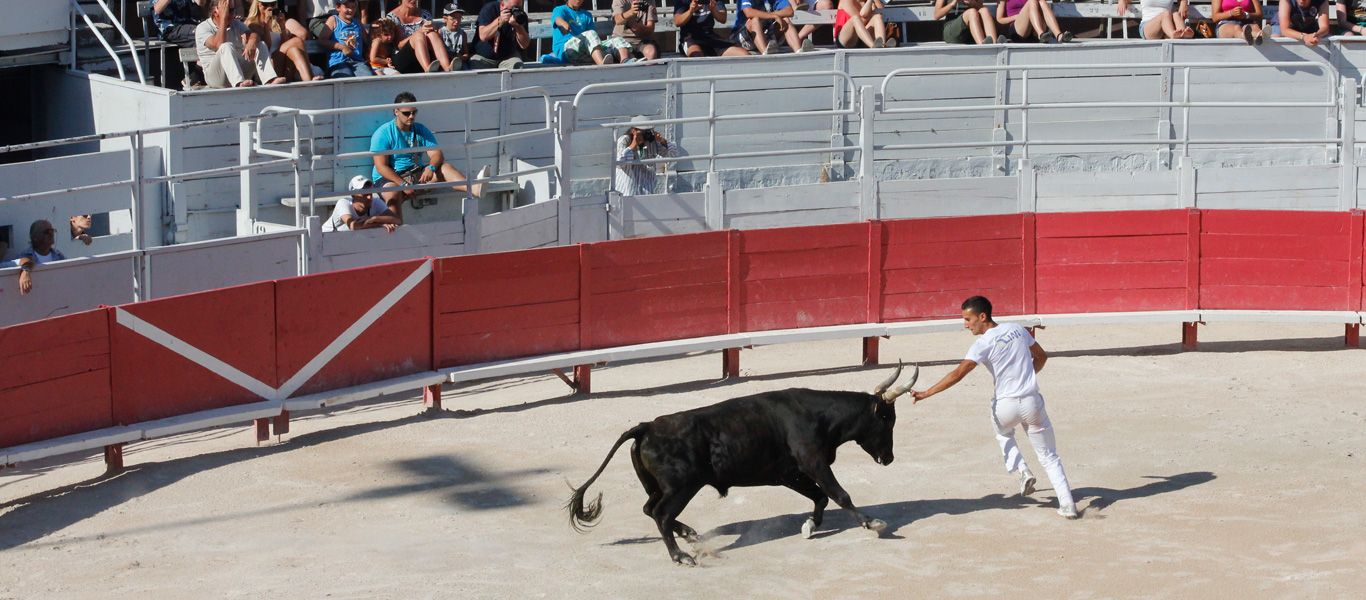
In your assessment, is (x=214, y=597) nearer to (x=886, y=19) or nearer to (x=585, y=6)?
(x=585, y=6)

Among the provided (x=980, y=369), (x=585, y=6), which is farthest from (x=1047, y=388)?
(x=585, y=6)

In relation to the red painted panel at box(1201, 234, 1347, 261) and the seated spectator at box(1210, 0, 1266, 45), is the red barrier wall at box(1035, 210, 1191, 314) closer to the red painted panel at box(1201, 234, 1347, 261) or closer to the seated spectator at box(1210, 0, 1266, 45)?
the red painted panel at box(1201, 234, 1347, 261)

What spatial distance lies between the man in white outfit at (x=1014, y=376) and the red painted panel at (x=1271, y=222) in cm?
541

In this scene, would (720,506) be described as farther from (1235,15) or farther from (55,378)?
(1235,15)

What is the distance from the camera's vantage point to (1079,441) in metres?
11.9

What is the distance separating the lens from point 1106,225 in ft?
49.2

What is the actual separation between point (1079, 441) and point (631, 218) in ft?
17.4

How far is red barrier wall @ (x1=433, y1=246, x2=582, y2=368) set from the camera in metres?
13.2

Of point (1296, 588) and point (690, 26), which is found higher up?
point (690, 26)

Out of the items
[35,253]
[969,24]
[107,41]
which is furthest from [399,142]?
[969,24]

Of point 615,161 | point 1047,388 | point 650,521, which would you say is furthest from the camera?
point 615,161

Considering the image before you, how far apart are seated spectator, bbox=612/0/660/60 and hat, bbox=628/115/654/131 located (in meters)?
0.71

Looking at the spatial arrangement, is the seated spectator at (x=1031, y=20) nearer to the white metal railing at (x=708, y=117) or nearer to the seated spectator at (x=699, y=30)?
the white metal railing at (x=708, y=117)

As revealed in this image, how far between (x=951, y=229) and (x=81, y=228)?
6604mm
